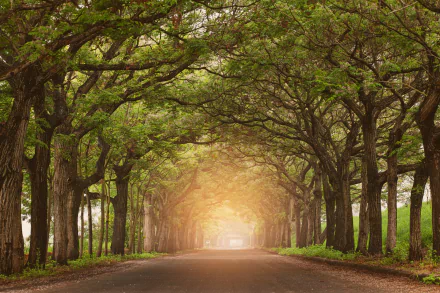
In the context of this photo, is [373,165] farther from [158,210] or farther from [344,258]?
[158,210]

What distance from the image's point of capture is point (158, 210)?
43.8m

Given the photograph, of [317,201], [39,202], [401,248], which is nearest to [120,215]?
[39,202]

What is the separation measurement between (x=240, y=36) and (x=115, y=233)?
17.7 metres

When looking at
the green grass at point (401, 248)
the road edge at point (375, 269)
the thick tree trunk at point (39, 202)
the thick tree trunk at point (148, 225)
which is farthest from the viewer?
the thick tree trunk at point (148, 225)

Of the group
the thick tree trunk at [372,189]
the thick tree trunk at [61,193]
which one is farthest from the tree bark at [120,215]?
the thick tree trunk at [372,189]

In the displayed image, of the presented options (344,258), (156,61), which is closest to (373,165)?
(344,258)

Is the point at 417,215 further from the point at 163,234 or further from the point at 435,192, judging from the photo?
the point at 163,234

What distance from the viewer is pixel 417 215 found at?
1544cm

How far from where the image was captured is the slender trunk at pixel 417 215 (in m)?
14.9

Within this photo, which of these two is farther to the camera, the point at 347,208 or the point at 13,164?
the point at 347,208

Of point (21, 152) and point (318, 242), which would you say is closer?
point (21, 152)

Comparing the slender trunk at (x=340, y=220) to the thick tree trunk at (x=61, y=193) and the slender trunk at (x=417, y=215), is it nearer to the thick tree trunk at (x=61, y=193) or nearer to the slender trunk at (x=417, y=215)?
the slender trunk at (x=417, y=215)

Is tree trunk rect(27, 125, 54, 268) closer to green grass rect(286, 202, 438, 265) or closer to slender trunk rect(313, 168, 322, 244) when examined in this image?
green grass rect(286, 202, 438, 265)

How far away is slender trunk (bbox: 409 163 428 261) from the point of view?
14.9 meters
